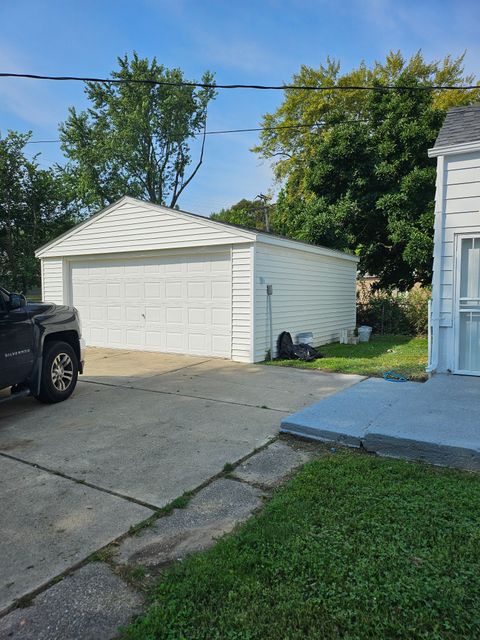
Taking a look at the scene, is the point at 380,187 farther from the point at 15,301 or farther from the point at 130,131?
the point at 130,131

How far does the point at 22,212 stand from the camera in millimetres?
20016

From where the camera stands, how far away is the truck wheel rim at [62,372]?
5.84 meters

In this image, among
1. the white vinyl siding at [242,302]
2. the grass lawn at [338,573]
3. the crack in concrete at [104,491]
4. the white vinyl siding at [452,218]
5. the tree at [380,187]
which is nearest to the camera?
the grass lawn at [338,573]

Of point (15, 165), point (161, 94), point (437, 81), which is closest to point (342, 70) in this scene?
point (437, 81)

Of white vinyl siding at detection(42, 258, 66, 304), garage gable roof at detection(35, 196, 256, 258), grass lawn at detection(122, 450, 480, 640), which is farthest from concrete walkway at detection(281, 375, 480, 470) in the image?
white vinyl siding at detection(42, 258, 66, 304)

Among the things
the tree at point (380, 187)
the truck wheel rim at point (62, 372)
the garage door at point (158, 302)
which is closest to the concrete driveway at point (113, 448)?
the truck wheel rim at point (62, 372)

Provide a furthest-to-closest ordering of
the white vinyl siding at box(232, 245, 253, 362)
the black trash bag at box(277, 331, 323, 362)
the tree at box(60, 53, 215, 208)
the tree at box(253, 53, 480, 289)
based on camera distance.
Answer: the tree at box(60, 53, 215, 208), the tree at box(253, 53, 480, 289), the black trash bag at box(277, 331, 323, 362), the white vinyl siding at box(232, 245, 253, 362)

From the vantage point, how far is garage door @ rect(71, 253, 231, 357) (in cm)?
959

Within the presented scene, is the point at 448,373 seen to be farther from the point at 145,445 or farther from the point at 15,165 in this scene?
the point at 15,165

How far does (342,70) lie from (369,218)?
43.7 feet

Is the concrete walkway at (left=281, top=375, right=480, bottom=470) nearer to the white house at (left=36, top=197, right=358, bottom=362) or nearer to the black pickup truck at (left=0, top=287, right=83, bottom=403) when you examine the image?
the black pickup truck at (left=0, top=287, right=83, bottom=403)

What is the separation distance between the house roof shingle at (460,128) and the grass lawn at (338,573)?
5065 mm

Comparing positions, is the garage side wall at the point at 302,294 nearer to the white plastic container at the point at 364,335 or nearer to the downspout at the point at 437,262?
the white plastic container at the point at 364,335

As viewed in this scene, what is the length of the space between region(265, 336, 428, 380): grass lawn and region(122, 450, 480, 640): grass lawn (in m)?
4.48
